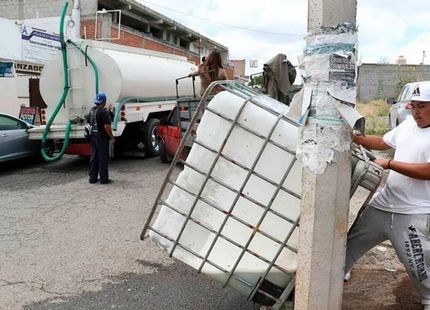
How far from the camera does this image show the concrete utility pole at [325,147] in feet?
7.95

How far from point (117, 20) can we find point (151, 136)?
18.4m

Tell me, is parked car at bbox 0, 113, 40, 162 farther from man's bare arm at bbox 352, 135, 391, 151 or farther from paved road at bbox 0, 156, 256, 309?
man's bare arm at bbox 352, 135, 391, 151

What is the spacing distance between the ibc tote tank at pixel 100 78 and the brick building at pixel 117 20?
8596mm

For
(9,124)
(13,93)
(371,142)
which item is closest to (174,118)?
(9,124)

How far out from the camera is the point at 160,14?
112ft

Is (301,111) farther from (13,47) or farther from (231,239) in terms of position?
(13,47)

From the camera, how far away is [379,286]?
156 inches

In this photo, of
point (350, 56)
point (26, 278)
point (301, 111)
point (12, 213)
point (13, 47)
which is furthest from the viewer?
point (13, 47)

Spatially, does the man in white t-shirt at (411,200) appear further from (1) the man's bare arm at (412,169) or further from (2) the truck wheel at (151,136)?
(2) the truck wheel at (151,136)

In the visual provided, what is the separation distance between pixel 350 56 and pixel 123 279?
3041mm

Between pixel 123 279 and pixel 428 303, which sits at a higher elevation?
pixel 428 303

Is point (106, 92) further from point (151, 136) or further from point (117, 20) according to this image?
point (117, 20)

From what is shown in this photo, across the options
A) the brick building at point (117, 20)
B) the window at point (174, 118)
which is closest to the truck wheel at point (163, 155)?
the window at point (174, 118)

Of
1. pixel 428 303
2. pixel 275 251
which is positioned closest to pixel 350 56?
pixel 275 251
